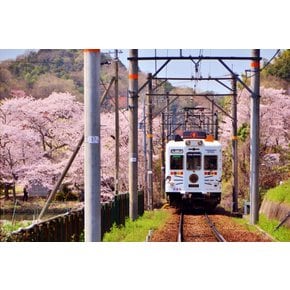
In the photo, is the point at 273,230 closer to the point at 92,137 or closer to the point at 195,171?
the point at 195,171

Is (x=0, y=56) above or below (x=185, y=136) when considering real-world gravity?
above

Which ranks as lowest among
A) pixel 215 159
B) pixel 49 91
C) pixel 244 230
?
pixel 244 230

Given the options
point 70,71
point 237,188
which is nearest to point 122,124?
point 237,188

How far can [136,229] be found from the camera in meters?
10.6

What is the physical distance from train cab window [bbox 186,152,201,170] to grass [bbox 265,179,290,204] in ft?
7.15

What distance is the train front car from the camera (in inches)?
507

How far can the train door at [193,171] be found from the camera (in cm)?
1309

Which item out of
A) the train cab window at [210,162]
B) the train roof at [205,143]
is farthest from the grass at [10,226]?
the train roof at [205,143]

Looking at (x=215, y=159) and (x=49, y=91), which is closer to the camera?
(x=49, y=91)

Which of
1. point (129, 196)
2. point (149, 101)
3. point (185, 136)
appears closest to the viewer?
point (129, 196)

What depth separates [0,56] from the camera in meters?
8.81

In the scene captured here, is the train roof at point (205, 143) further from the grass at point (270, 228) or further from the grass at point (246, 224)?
the grass at point (270, 228)

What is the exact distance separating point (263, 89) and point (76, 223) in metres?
3.61

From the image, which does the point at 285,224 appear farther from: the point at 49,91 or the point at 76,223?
the point at 49,91
